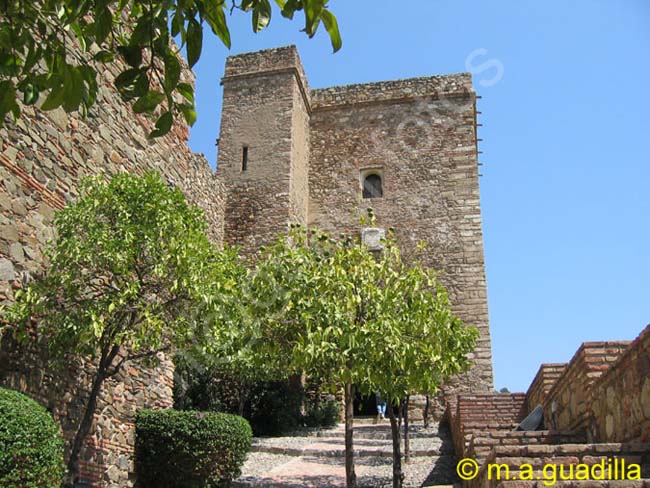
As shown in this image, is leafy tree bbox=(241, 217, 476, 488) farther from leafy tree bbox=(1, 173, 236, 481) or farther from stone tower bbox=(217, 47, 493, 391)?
stone tower bbox=(217, 47, 493, 391)

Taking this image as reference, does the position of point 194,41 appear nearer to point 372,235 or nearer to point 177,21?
point 177,21

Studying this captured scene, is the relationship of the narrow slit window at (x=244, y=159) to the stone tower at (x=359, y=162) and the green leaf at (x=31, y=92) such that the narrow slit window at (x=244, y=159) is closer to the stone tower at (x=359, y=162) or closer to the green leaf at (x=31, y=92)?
the stone tower at (x=359, y=162)

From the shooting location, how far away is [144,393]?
26.9 feet

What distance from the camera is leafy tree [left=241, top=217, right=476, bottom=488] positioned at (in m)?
7.47

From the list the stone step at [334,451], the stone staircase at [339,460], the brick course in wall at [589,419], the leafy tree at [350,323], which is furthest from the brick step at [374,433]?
the brick course in wall at [589,419]

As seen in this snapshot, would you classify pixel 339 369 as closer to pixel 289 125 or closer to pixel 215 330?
pixel 215 330

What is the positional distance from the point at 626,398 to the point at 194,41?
337cm

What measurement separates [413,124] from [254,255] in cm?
626

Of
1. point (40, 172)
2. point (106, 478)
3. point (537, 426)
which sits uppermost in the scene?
point (40, 172)

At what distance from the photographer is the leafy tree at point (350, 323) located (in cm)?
747

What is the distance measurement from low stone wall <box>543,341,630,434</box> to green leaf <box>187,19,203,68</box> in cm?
357

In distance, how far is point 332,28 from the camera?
8.63ft

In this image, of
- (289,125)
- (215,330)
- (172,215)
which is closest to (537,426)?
(215,330)
